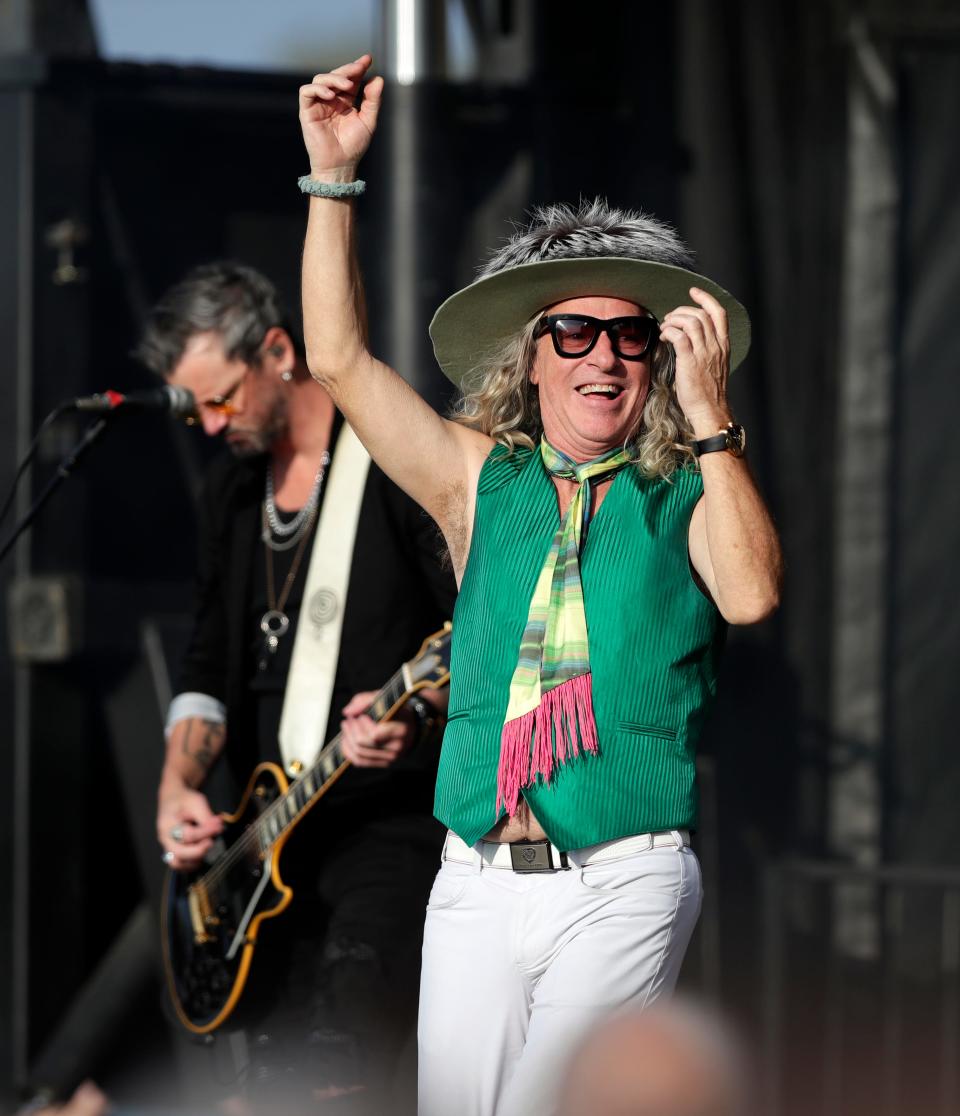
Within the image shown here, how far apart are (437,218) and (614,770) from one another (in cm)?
265

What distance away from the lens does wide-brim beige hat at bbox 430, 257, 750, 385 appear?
2578 mm

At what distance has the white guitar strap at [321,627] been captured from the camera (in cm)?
349

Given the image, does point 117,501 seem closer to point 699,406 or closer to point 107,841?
point 107,841

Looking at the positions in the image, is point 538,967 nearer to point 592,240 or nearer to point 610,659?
point 610,659

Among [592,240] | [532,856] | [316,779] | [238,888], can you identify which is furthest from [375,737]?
[592,240]

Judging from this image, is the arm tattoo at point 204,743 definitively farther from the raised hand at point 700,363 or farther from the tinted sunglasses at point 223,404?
the raised hand at point 700,363

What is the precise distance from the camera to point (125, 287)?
5336 mm

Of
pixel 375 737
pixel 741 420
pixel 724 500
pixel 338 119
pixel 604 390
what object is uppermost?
pixel 338 119

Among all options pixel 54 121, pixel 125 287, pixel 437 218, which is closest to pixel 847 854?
pixel 437 218

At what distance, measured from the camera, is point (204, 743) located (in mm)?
3801

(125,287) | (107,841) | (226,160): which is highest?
(226,160)

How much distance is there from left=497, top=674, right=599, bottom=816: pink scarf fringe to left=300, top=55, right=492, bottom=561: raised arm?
46cm

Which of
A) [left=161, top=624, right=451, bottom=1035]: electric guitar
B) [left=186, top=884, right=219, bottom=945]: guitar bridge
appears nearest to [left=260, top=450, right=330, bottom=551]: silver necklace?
[left=161, top=624, right=451, bottom=1035]: electric guitar

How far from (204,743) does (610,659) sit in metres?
1.61
